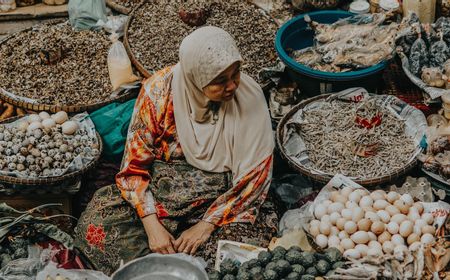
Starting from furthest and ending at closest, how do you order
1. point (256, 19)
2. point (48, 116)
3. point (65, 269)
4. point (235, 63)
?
point (256, 19)
point (48, 116)
point (65, 269)
point (235, 63)

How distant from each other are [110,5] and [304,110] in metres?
1.82

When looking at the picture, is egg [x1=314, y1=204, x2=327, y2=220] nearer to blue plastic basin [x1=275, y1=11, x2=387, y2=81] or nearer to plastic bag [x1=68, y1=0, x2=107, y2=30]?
blue plastic basin [x1=275, y1=11, x2=387, y2=81]

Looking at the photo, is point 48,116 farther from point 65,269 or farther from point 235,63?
point 235,63

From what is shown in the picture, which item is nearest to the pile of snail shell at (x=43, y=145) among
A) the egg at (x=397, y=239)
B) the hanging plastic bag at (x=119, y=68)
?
the hanging plastic bag at (x=119, y=68)

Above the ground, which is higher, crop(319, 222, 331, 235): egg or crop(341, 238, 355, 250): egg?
crop(319, 222, 331, 235): egg

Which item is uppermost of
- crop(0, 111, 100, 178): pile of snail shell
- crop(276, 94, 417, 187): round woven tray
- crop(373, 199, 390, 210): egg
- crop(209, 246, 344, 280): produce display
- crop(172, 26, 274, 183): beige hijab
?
crop(172, 26, 274, 183): beige hijab

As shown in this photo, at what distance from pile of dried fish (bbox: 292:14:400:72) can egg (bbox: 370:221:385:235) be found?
1188 millimetres

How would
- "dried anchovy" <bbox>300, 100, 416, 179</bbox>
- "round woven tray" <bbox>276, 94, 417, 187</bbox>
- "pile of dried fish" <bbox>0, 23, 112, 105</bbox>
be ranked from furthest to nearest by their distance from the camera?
1. "pile of dried fish" <bbox>0, 23, 112, 105</bbox>
2. "dried anchovy" <bbox>300, 100, 416, 179</bbox>
3. "round woven tray" <bbox>276, 94, 417, 187</bbox>

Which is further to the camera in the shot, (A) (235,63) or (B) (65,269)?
(B) (65,269)

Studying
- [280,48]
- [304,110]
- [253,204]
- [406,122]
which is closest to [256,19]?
[280,48]

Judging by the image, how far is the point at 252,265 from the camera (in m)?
3.52

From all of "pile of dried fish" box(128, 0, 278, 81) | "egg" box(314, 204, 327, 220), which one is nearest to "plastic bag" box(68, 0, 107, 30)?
"pile of dried fish" box(128, 0, 278, 81)

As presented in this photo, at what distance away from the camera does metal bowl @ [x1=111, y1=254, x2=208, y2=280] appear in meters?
3.38

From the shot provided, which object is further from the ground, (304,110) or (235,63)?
(235,63)
